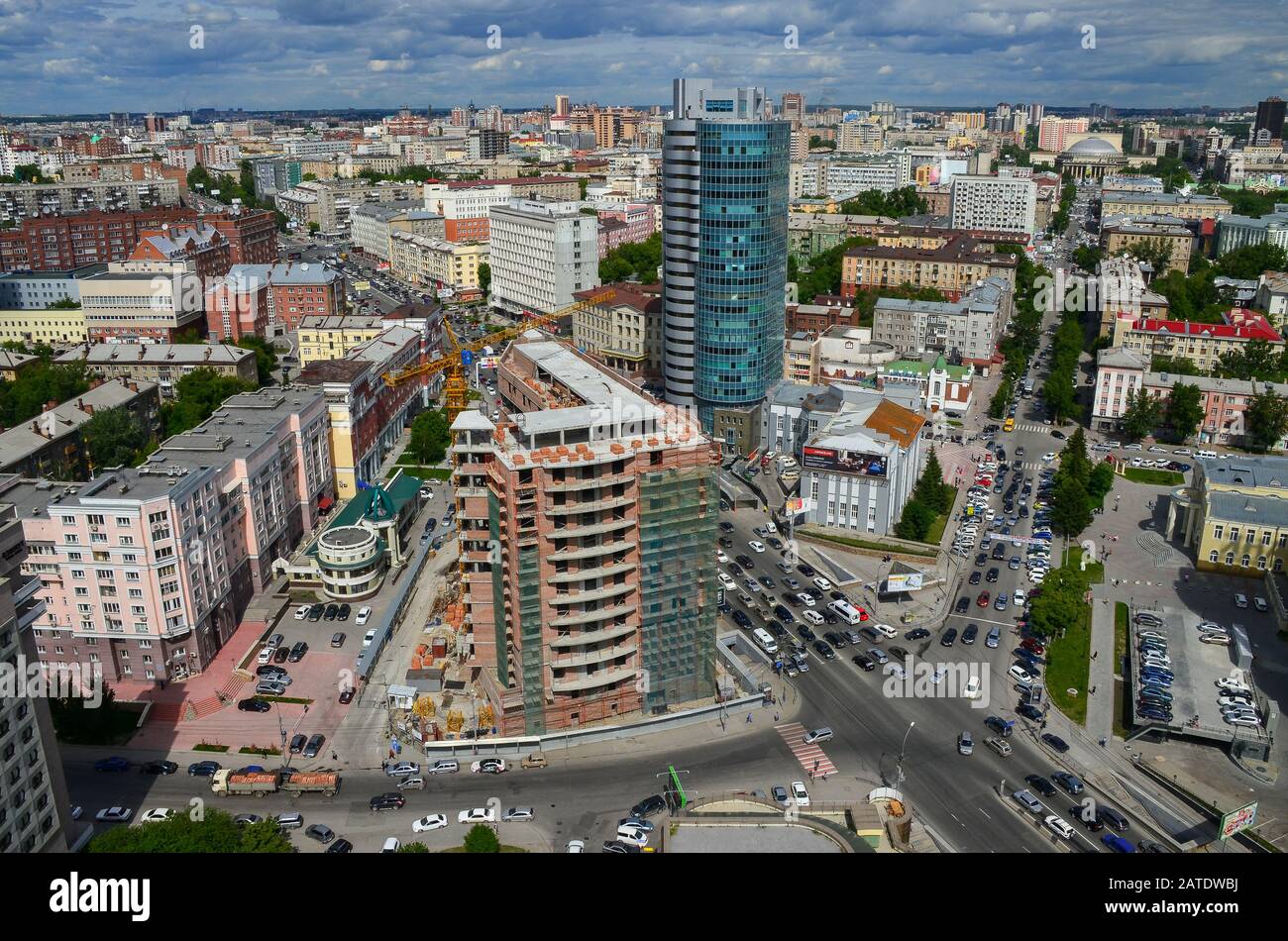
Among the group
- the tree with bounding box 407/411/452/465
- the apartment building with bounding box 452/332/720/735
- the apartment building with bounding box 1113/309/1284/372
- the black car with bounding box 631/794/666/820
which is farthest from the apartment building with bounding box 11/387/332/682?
the apartment building with bounding box 1113/309/1284/372

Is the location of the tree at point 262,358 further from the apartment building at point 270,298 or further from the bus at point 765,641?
the bus at point 765,641

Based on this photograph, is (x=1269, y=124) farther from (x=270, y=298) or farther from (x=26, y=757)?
(x=26, y=757)

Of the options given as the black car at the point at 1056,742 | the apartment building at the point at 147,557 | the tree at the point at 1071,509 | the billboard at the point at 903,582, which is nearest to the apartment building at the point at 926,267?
the tree at the point at 1071,509

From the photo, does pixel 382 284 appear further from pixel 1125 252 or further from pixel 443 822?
pixel 443 822

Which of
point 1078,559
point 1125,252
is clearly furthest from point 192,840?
point 1125,252

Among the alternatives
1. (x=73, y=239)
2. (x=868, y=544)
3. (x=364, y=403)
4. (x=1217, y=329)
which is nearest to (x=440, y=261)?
(x=73, y=239)

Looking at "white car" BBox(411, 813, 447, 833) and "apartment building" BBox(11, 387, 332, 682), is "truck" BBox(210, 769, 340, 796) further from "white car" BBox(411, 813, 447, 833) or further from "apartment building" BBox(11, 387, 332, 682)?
"apartment building" BBox(11, 387, 332, 682)
